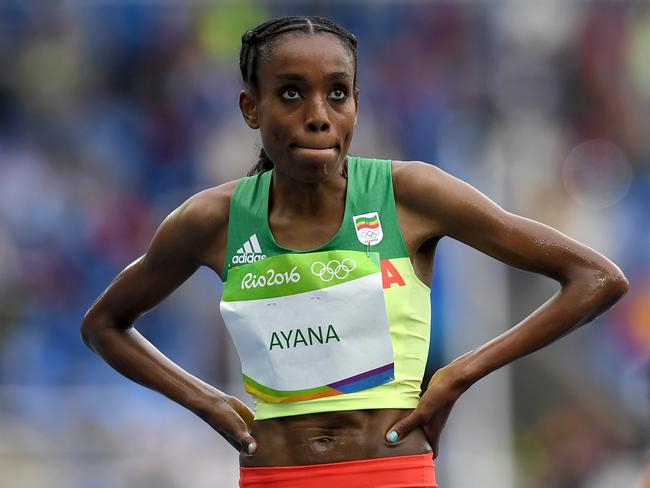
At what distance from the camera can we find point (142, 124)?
1003 cm

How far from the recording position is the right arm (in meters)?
4.17

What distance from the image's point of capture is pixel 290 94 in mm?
3896

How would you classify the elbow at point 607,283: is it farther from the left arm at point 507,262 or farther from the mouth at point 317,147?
the mouth at point 317,147

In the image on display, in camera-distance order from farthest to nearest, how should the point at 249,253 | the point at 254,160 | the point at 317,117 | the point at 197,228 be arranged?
the point at 254,160 → the point at 197,228 → the point at 249,253 → the point at 317,117

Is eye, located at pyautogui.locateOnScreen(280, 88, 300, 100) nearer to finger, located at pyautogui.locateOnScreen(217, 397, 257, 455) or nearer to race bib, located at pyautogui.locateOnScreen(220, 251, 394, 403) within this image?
race bib, located at pyautogui.locateOnScreen(220, 251, 394, 403)

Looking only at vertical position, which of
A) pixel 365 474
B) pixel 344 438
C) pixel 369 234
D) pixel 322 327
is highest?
pixel 369 234

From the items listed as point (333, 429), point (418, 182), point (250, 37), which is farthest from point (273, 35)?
point (333, 429)

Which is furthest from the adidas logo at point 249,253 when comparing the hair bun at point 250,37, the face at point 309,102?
the hair bun at point 250,37

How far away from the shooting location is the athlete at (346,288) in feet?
12.7

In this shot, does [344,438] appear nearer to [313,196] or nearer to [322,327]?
[322,327]

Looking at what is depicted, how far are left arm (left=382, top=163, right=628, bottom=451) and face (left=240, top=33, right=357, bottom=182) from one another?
28cm

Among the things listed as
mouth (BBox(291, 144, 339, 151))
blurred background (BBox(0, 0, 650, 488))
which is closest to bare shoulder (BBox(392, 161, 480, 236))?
mouth (BBox(291, 144, 339, 151))

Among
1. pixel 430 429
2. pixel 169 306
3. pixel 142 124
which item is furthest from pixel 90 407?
pixel 430 429

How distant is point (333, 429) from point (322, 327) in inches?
11.7
